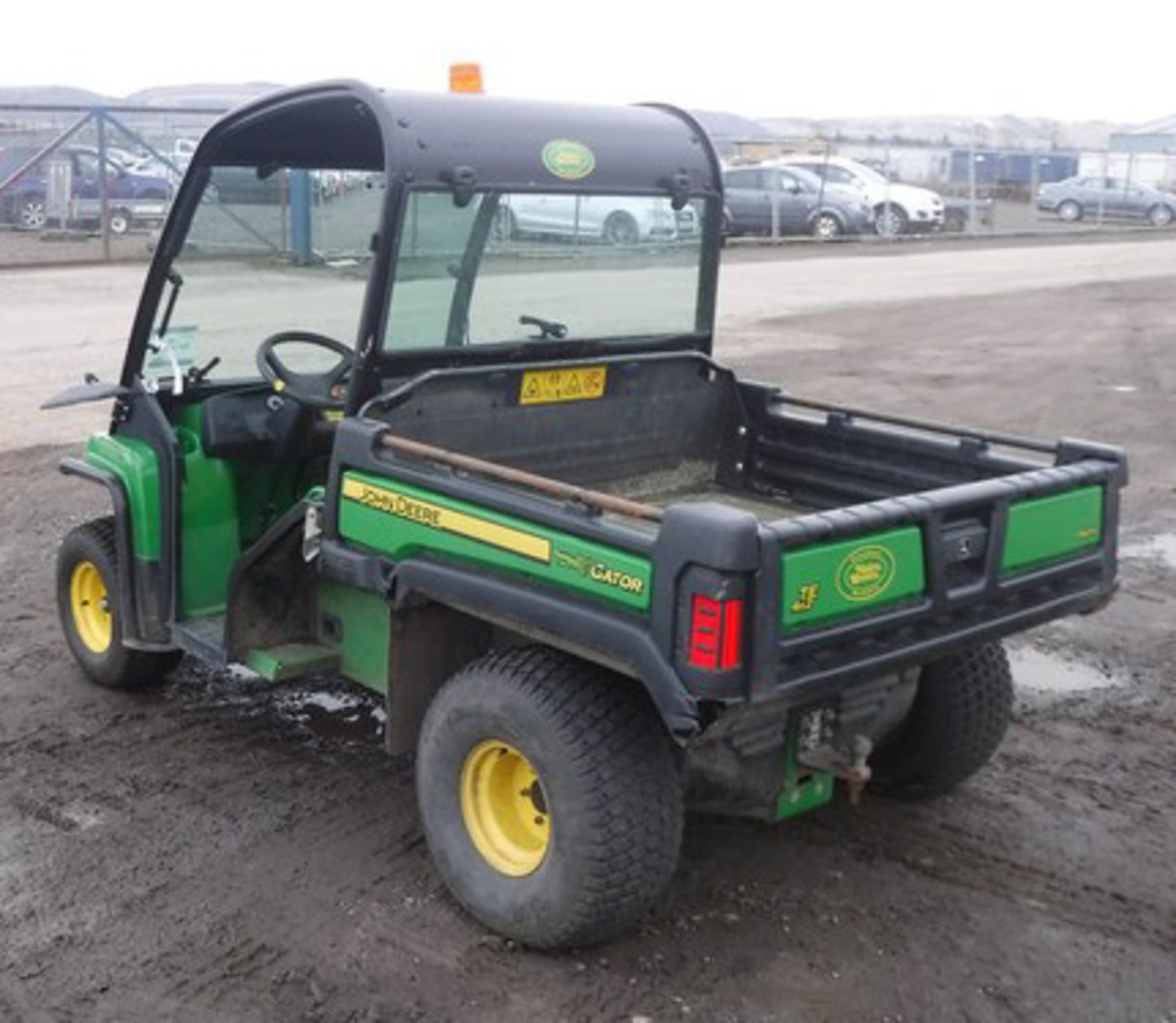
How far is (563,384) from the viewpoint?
468 centimetres

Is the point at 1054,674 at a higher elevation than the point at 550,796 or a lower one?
lower

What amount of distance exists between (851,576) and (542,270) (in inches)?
69.3

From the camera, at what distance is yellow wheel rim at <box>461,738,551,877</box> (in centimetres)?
384

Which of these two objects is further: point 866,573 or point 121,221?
point 121,221

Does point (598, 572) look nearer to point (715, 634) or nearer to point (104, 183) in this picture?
point (715, 634)

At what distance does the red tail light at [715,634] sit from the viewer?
3.18 metres

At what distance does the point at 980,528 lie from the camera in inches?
148

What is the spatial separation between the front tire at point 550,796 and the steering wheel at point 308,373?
125 centimetres

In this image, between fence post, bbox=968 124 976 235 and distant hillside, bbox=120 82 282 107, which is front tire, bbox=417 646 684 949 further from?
distant hillside, bbox=120 82 282 107

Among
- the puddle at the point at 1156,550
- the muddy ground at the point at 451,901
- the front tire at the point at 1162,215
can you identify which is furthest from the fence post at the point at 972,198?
the muddy ground at the point at 451,901

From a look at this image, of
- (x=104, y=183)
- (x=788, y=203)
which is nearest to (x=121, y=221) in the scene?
(x=104, y=183)

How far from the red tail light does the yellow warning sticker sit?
60.9 inches

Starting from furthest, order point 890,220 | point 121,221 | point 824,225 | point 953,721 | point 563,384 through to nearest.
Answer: point 890,220 → point 824,225 → point 121,221 → point 563,384 → point 953,721

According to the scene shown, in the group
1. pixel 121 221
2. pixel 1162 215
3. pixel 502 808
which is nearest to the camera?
pixel 502 808
